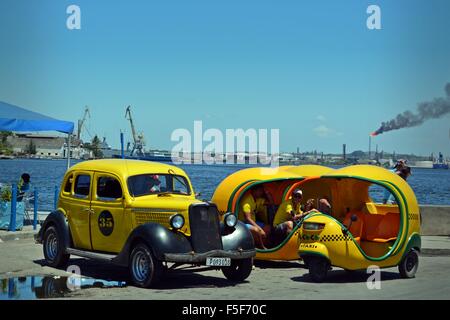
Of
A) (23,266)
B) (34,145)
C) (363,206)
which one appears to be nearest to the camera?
(23,266)

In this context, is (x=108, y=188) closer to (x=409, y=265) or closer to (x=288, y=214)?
(x=288, y=214)

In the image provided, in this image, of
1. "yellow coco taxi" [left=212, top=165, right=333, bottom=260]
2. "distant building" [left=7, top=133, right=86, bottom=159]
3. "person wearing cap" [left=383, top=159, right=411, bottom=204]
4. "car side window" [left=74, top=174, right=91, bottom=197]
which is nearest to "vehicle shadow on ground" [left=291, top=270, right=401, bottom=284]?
"yellow coco taxi" [left=212, top=165, right=333, bottom=260]

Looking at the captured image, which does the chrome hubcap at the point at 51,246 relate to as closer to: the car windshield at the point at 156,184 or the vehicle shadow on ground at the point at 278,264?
the car windshield at the point at 156,184

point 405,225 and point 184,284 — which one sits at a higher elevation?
point 405,225

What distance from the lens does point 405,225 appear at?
483 inches

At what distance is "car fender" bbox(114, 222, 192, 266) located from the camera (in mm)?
10922

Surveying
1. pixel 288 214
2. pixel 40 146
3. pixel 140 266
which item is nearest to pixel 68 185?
pixel 140 266

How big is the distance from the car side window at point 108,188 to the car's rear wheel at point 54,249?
→ 4.02 feet

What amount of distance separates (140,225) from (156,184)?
49.4 inches

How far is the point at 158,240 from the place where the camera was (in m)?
11.0

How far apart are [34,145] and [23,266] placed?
130m

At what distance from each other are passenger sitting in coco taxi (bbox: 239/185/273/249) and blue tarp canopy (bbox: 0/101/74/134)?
820 centimetres
